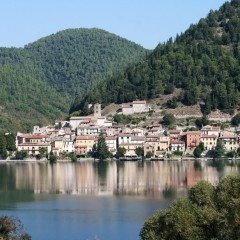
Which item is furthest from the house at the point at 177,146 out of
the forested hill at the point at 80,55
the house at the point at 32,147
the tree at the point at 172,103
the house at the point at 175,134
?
the forested hill at the point at 80,55

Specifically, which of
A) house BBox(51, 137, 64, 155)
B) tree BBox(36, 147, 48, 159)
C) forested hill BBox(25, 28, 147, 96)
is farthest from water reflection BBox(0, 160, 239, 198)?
forested hill BBox(25, 28, 147, 96)

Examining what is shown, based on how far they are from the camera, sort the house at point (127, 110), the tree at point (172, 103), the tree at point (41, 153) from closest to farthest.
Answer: the tree at point (41, 153)
the tree at point (172, 103)
the house at point (127, 110)

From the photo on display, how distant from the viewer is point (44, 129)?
74312 millimetres

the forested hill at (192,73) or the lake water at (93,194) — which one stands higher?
the forested hill at (192,73)

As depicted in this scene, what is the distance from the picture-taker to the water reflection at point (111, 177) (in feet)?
129

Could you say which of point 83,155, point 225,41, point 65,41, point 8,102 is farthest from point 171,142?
point 65,41

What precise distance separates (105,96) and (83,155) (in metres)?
12.9

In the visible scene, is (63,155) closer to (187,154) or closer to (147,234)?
(187,154)

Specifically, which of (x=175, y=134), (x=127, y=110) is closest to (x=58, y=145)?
(x=127, y=110)

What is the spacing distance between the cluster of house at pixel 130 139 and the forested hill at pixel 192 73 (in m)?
5.43

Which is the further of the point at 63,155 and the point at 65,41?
the point at 65,41

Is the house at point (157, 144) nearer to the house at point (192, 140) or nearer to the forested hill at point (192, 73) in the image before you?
the house at point (192, 140)

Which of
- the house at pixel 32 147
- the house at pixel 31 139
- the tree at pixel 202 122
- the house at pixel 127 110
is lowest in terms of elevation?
the house at pixel 32 147

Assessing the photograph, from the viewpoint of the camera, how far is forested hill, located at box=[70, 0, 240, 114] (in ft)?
237
